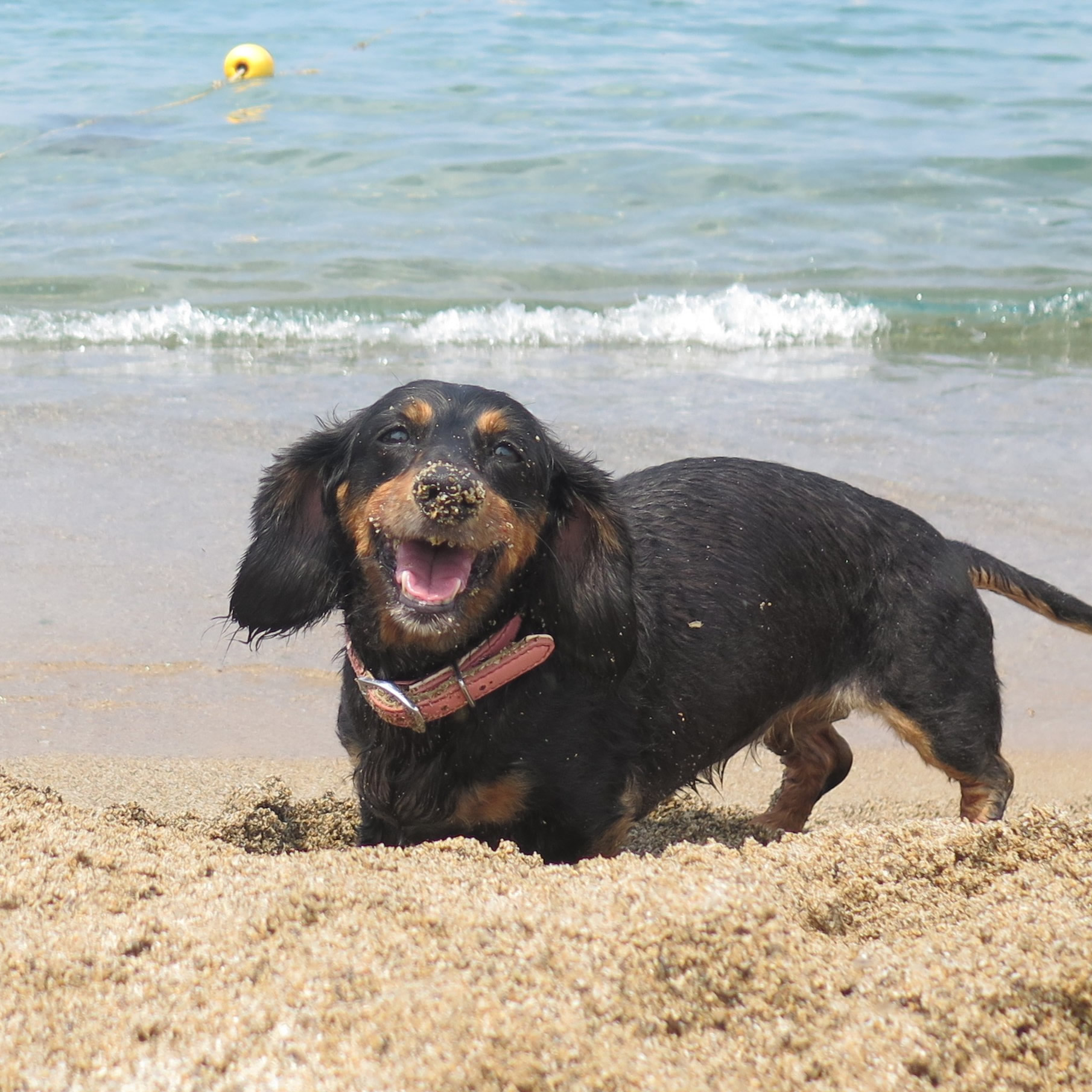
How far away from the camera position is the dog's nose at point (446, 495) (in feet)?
8.52

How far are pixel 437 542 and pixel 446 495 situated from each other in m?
0.12

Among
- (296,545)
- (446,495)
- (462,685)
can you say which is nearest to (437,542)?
(446,495)

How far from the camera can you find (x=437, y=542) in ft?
8.77

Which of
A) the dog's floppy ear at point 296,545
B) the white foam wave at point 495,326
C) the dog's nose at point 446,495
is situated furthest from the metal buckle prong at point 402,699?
the white foam wave at point 495,326

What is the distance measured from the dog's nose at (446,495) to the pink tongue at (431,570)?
6.1 inches

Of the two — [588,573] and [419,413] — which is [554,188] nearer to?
[419,413]

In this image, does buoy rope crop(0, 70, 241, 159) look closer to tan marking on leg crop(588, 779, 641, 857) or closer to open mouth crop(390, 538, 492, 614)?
open mouth crop(390, 538, 492, 614)

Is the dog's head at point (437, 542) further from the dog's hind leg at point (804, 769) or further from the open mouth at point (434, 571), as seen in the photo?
the dog's hind leg at point (804, 769)

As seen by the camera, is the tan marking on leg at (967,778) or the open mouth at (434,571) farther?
the tan marking on leg at (967,778)

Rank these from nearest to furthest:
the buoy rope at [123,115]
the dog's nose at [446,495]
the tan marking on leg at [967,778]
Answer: the dog's nose at [446,495] → the tan marking on leg at [967,778] → the buoy rope at [123,115]

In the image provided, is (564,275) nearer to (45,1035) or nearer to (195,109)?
(195,109)

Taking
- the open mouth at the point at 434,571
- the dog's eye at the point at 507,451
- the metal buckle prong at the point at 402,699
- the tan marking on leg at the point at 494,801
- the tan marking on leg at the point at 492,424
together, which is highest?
the tan marking on leg at the point at 492,424

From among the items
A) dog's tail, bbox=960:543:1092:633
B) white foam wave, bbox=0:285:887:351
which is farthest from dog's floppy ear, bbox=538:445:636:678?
white foam wave, bbox=0:285:887:351

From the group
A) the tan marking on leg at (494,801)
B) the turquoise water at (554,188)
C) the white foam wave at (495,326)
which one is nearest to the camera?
the tan marking on leg at (494,801)
